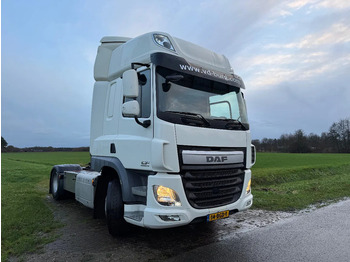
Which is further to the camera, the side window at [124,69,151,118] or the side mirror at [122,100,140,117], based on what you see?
the side window at [124,69,151,118]

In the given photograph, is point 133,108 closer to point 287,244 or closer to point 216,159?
point 216,159

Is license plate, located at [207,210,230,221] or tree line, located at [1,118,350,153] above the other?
tree line, located at [1,118,350,153]

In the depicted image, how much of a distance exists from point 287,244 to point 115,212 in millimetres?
3035

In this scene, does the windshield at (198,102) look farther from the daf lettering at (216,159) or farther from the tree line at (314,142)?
the tree line at (314,142)

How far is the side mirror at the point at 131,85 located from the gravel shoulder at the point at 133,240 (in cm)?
252

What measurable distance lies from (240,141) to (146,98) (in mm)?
1921

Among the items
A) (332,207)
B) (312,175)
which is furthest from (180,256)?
(312,175)

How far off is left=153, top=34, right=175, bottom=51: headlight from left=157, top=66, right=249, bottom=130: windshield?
21.6 inches

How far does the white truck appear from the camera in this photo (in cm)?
379

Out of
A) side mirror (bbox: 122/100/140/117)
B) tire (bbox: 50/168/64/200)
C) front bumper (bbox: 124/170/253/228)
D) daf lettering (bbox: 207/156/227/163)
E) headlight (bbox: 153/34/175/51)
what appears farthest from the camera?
tire (bbox: 50/168/64/200)

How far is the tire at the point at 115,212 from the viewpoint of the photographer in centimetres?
450

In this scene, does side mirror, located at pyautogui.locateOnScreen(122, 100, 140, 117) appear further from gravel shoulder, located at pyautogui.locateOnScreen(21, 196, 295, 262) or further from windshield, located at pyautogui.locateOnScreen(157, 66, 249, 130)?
gravel shoulder, located at pyautogui.locateOnScreen(21, 196, 295, 262)

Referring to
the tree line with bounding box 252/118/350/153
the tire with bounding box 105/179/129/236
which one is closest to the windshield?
the tire with bounding box 105/179/129/236

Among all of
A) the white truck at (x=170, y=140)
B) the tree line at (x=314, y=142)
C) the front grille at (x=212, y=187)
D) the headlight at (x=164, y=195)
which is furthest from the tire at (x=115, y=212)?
the tree line at (x=314, y=142)
